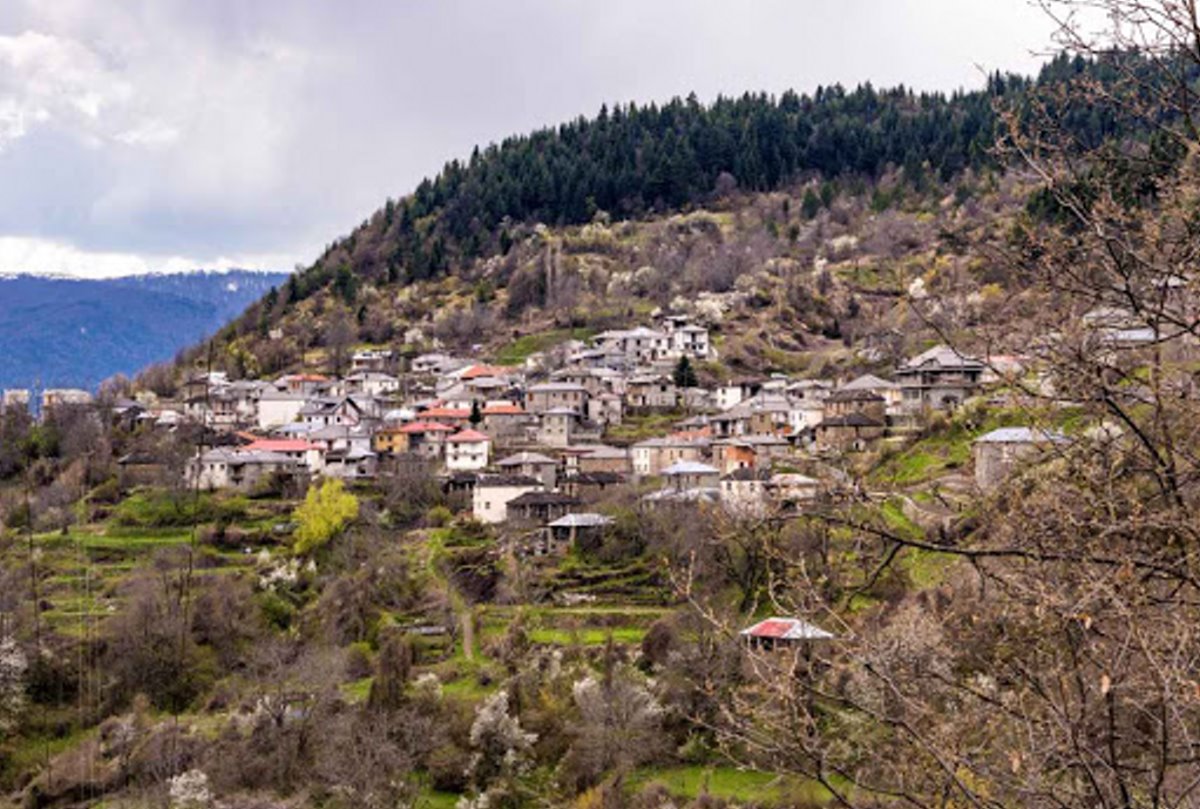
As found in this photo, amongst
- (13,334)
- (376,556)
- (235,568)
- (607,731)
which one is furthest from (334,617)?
(13,334)

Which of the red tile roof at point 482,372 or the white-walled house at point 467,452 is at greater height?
the red tile roof at point 482,372

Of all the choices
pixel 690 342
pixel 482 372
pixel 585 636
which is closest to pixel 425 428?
pixel 482 372

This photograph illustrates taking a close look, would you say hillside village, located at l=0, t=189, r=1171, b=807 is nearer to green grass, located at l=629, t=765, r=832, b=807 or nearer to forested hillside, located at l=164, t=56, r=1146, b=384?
green grass, located at l=629, t=765, r=832, b=807

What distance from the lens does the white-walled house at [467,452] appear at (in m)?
47.1

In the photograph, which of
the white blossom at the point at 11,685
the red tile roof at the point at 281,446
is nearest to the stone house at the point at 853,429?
the red tile roof at the point at 281,446

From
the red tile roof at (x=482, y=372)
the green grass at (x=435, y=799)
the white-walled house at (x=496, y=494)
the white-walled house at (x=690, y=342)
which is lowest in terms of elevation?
the green grass at (x=435, y=799)

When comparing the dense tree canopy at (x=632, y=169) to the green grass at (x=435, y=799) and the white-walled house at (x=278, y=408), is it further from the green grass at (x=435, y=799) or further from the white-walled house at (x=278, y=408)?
the green grass at (x=435, y=799)

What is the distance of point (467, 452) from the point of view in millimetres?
47188

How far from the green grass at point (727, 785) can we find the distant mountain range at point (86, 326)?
109829 millimetres

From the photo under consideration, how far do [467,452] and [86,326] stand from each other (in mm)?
138440

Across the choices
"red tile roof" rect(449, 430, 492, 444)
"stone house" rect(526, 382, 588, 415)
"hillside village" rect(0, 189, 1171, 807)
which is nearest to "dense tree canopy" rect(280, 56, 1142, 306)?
"hillside village" rect(0, 189, 1171, 807)

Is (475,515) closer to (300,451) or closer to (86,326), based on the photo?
(300,451)

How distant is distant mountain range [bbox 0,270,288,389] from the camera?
141 meters

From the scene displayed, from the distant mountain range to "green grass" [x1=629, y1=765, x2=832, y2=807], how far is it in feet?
360
